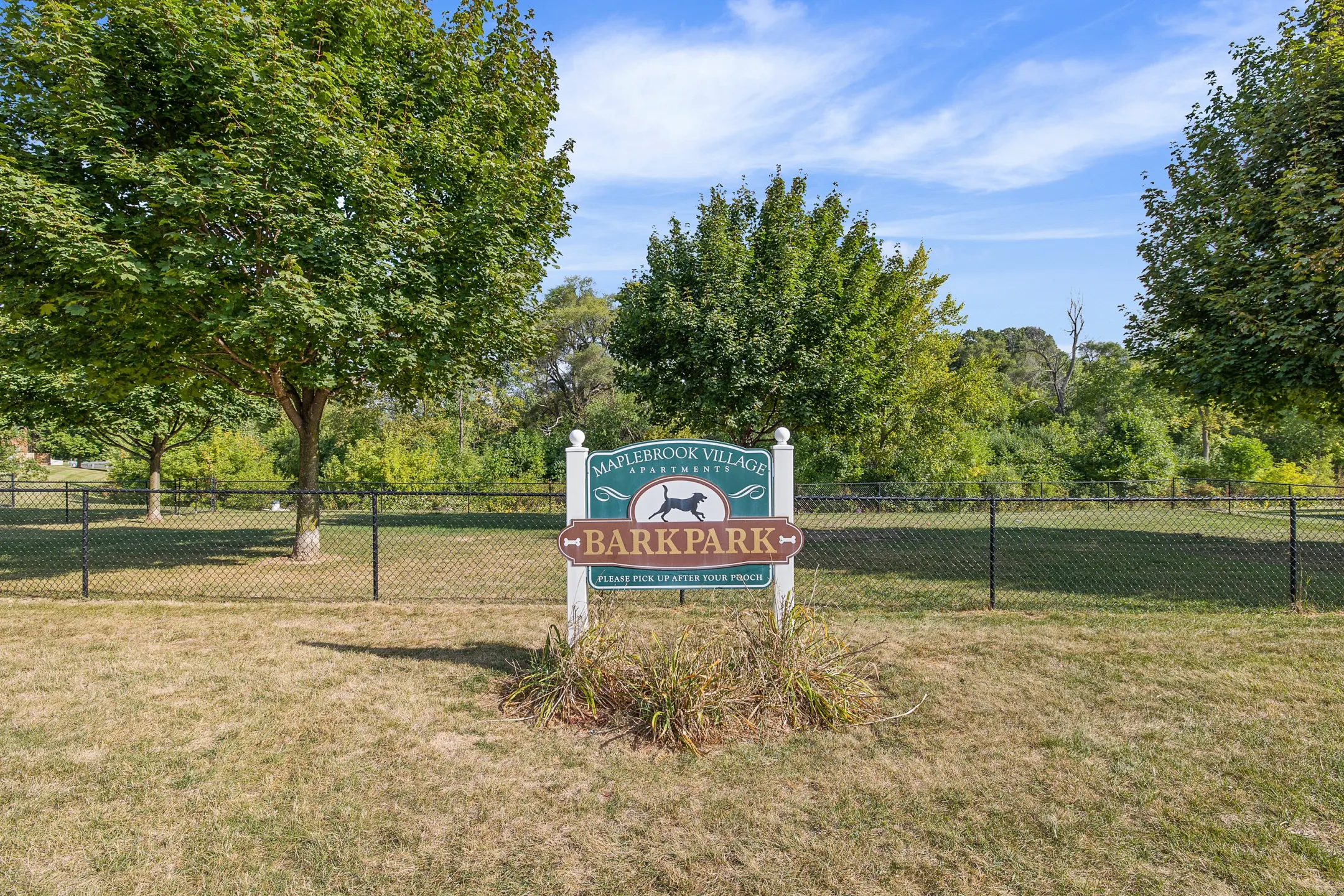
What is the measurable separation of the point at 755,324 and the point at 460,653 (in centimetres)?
1211

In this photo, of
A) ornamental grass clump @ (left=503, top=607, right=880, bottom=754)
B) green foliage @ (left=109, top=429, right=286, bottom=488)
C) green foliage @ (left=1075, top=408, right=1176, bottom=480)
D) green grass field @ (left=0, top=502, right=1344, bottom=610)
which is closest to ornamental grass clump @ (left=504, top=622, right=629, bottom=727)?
ornamental grass clump @ (left=503, top=607, right=880, bottom=754)

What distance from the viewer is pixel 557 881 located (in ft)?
9.80

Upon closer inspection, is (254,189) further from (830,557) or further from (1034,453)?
(1034,453)

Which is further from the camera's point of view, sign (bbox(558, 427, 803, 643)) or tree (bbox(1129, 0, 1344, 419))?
tree (bbox(1129, 0, 1344, 419))

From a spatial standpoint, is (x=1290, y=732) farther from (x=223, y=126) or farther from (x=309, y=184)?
(x=223, y=126)

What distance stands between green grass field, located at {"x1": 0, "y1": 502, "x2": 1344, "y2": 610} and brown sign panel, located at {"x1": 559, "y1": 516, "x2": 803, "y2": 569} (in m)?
2.86

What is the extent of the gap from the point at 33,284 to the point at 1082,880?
12.1 metres

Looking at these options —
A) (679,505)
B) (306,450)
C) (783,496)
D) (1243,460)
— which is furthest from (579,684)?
(1243,460)

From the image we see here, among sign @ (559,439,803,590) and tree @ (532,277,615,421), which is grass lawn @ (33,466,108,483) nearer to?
tree @ (532,277,615,421)

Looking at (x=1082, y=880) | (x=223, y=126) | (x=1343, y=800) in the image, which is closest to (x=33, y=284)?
(x=223, y=126)

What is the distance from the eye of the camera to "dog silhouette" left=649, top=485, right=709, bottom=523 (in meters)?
5.38

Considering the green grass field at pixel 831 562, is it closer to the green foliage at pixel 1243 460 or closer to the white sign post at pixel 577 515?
the white sign post at pixel 577 515

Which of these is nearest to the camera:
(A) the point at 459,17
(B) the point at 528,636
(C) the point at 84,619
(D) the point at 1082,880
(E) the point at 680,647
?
(D) the point at 1082,880

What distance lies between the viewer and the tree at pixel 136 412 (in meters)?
16.9
